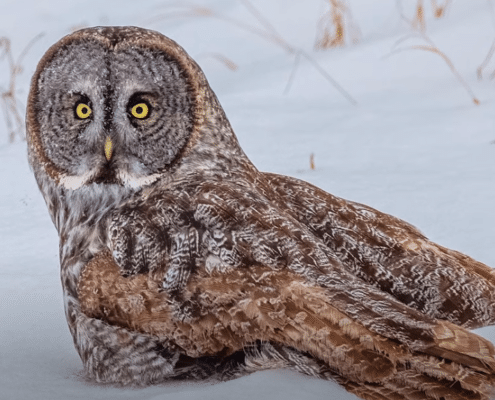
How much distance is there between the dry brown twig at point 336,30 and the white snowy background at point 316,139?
8cm

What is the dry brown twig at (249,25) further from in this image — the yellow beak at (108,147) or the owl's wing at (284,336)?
the owl's wing at (284,336)

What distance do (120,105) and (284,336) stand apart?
1.09m

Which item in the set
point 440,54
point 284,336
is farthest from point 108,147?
point 440,54

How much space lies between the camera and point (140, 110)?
343cm

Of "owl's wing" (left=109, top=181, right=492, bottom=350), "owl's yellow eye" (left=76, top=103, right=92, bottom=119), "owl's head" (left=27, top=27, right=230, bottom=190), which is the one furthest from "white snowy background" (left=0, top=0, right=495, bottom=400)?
"owl's yellow eye" (left=76, top=103, right=92, bottom=119)

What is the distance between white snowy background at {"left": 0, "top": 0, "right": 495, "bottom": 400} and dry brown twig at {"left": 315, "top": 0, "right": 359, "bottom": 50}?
8cm

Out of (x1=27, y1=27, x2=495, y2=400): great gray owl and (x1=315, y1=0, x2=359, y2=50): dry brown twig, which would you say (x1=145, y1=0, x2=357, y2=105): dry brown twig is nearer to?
(x1=315, y1=0, x2=359, y2=50): dry brown twig

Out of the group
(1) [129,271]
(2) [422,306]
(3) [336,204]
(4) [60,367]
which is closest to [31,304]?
(4) [60,367]

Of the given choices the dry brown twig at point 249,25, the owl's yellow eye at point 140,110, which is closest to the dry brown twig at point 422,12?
the dry brown twig at point 249,25

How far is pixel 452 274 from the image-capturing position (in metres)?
3.35

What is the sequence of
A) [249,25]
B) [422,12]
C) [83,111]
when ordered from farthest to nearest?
[249,25] < [422,12] < [83,111]

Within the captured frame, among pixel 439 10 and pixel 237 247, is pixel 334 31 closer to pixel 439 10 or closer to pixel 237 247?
pixel 439 10

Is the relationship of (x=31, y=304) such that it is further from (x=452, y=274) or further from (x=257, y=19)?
(x=257, y=19)

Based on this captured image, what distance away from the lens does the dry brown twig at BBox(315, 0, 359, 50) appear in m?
7.41
